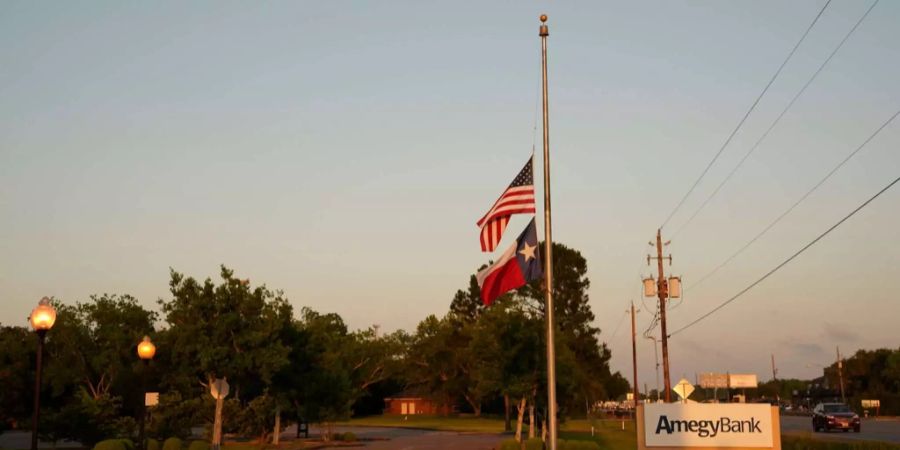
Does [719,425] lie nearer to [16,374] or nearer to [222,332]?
[222,332]

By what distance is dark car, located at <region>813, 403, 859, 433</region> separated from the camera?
2320 inches

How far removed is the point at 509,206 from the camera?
69.9 feet

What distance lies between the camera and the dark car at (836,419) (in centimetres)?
5894

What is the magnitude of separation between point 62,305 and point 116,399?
7259 mm

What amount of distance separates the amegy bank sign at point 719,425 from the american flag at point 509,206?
6.70 meters

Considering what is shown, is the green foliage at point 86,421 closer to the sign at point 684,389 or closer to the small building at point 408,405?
the sign at point 684,389

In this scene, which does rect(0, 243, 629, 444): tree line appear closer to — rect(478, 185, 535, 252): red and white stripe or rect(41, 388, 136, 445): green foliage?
rect(41, 388, 136, 445): green foliage

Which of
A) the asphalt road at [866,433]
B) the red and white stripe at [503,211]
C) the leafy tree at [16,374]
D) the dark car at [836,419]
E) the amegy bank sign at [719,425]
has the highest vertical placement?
the red and white stripe at [503,211]

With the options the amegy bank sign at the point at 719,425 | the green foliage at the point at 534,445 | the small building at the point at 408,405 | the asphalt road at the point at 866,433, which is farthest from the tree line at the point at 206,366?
the small building at the point at 408,405

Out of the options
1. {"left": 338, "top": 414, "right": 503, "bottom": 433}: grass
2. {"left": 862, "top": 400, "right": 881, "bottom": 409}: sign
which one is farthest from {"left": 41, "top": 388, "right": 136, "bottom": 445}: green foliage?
{"left": 862, "top": 400, "right": 881, "bottom": 409}: sign

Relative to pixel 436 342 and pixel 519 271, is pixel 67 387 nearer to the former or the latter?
pixel 519 271

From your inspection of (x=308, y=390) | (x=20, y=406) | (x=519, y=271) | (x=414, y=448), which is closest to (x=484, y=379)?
(x=414, y=448)

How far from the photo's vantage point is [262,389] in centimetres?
5272

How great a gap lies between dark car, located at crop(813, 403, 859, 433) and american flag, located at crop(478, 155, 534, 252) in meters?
45.3
